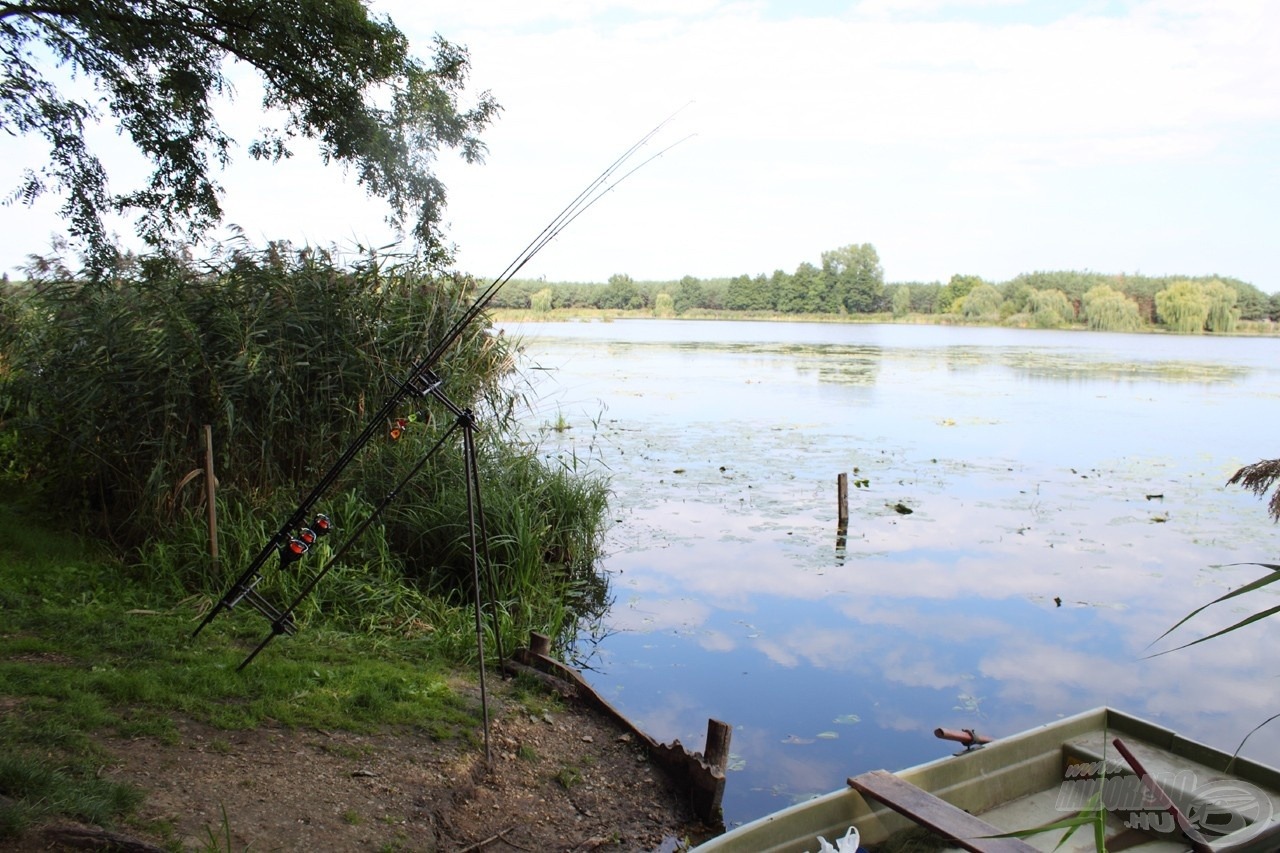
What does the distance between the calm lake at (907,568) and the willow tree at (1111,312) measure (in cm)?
2904

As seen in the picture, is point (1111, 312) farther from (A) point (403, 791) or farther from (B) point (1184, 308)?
(A) point (403, 791)

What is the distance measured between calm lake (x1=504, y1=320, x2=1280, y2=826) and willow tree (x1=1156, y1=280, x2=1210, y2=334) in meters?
28.9

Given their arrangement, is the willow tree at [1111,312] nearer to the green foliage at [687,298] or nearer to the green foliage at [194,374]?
the green foliage at [687,298]

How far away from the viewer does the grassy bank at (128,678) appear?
3.38 meters

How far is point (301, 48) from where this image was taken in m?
6.44

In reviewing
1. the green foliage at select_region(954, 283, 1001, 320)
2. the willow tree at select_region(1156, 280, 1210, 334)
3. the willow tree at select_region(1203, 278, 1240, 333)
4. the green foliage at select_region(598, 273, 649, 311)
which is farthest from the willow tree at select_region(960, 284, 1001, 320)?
the green foliage at select_region(598, 273, 649, 311)

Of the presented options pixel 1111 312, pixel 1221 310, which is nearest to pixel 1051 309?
pixel 1111 312

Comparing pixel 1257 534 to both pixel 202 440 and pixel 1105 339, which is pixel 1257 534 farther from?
pixel 1105 339

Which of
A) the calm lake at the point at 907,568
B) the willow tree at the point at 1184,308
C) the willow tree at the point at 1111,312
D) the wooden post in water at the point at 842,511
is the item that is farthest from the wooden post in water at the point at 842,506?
the willow tree at the point at 1184,308

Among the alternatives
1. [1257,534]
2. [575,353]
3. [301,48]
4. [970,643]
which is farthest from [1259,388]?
[301,48]

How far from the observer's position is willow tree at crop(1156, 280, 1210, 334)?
4666 centimetres

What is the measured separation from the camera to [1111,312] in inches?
1896

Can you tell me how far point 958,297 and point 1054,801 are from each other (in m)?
63.0

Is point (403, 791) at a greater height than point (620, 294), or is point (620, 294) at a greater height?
point (620, 294)
